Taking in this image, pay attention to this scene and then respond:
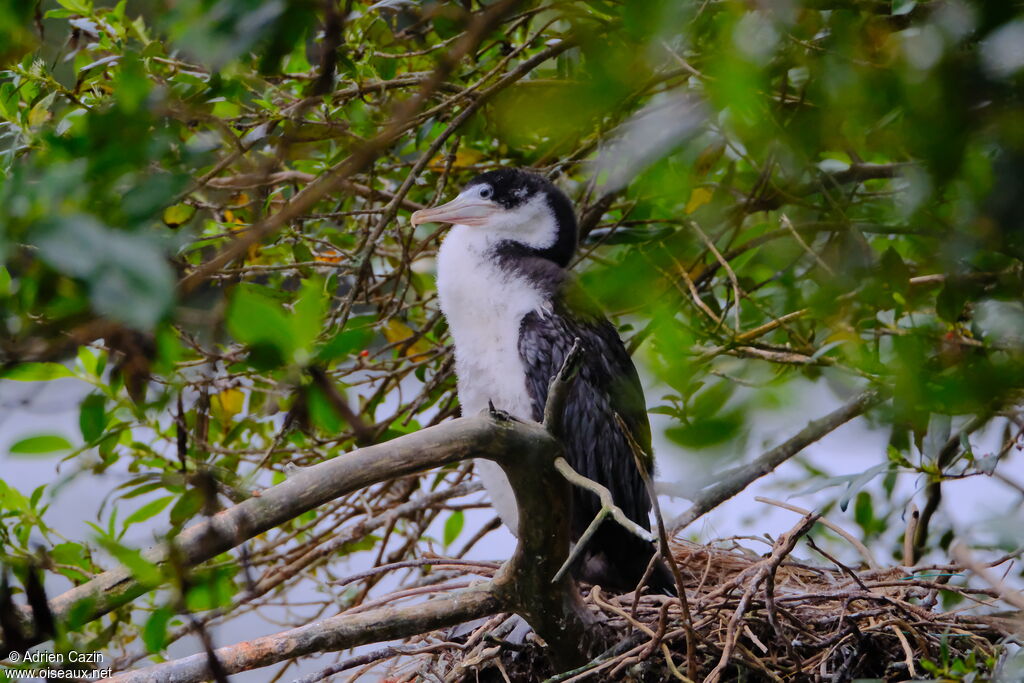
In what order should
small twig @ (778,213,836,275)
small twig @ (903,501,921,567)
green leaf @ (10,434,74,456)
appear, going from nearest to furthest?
small twig @ (778,213,836,275) → green leaf @ (10,434,74,456) → small twig @ (903,501,921,567)

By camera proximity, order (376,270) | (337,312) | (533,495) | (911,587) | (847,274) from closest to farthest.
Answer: (847,274) < (533,495) < (911,587) < (337,312) < (376,270)

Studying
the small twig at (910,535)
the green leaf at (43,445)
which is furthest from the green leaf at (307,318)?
the small twig at (910,535)

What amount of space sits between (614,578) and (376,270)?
49.4 inches

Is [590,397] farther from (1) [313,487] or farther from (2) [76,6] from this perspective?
(2) [76,6]

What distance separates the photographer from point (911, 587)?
6.34 ft

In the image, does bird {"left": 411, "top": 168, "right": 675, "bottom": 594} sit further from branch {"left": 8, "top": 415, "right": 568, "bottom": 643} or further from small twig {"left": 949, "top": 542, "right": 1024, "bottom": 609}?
small twig {"left": 949, "top": 542, "right": 1024, "bottom": 609}

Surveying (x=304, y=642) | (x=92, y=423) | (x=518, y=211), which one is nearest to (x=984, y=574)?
(x=304, y=642)

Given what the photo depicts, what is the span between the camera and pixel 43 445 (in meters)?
1.63

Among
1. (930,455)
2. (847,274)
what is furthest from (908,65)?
(930,455)

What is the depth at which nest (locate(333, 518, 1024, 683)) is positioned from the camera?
65.1 inches

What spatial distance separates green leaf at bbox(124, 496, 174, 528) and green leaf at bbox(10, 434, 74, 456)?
524mm

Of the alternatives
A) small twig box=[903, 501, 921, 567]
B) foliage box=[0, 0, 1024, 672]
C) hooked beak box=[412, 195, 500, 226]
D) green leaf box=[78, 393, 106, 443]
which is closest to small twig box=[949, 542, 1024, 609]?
foliage box=[0, 0, 1024, 672]

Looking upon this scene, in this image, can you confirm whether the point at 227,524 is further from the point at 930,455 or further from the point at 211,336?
the point at 930,455

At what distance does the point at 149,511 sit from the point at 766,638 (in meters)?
1.36
